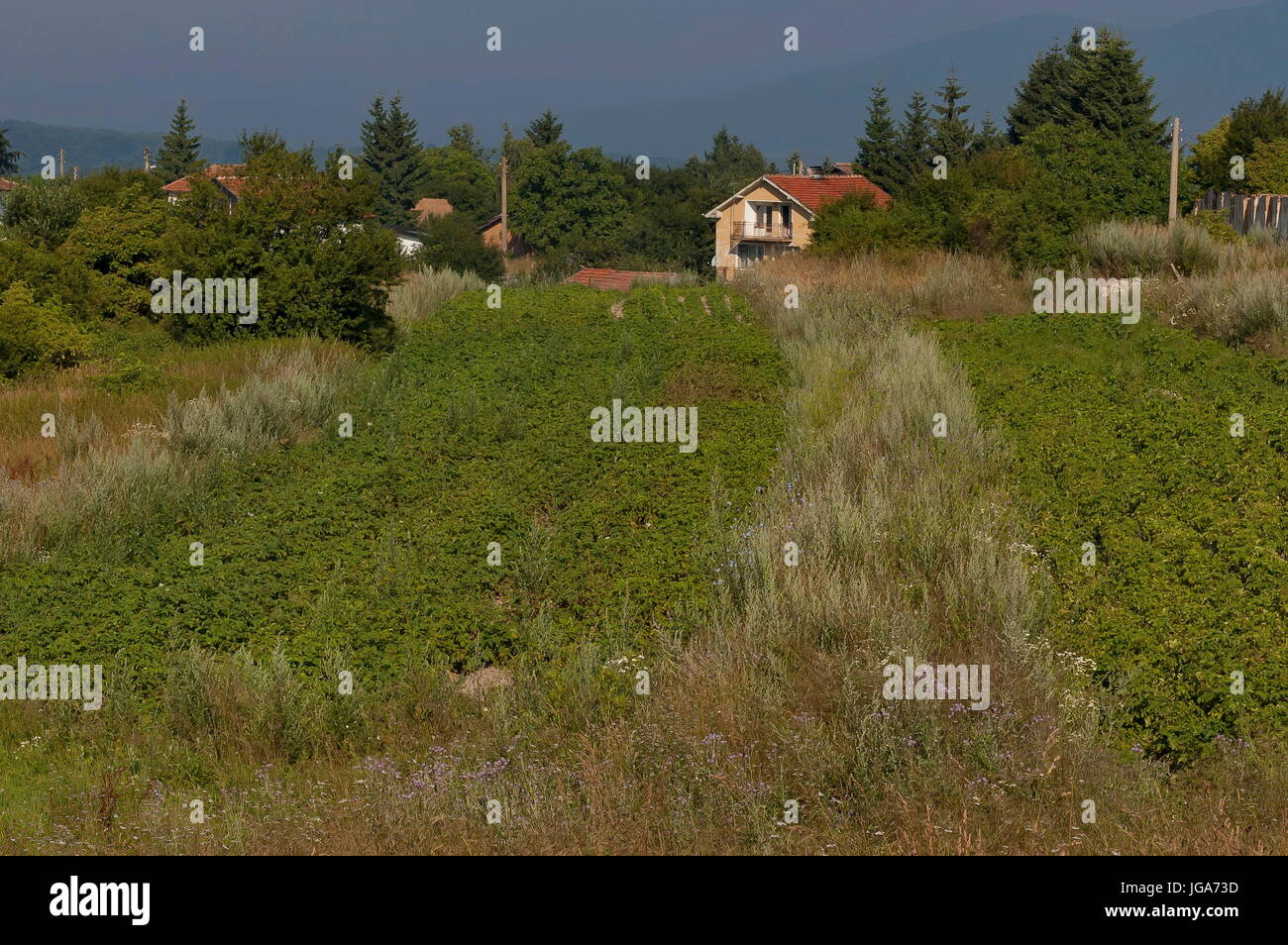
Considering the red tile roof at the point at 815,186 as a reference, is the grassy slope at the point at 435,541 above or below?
below

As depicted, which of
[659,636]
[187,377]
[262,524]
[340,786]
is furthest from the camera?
[187,377]

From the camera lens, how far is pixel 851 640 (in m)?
8.16

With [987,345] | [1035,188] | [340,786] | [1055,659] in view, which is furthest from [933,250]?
[340,786]

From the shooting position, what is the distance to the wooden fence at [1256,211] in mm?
30612

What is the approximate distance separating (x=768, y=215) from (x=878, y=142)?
10.1 meters

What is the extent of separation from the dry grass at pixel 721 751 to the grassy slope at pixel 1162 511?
1.16 feet

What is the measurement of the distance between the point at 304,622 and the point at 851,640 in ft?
13.6

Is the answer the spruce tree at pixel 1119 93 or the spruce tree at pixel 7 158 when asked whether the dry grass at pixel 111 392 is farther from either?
the spruce tree at pixel 7 158

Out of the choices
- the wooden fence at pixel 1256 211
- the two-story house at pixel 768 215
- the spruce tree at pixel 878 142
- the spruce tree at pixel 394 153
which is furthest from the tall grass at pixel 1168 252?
the spruce tree at pixel 394 153

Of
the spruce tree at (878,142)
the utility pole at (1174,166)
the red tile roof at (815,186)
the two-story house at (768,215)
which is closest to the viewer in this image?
the utility pole at (1174,166)

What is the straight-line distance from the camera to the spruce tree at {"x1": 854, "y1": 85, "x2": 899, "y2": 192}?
258 ft

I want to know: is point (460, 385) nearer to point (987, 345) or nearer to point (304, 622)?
point (987, 345)

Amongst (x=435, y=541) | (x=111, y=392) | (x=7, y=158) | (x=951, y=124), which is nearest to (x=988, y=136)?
(x=951, y=124)

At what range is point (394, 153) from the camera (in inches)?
3780
